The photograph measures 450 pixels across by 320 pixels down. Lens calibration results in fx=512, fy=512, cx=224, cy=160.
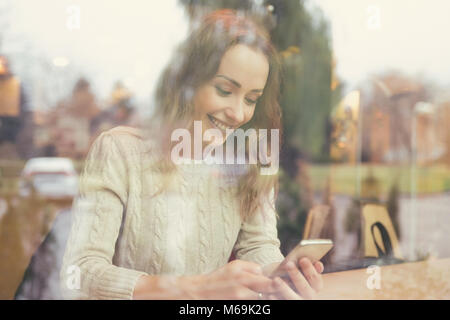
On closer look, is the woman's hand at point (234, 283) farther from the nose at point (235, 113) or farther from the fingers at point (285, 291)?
the nose at point (235, 113)

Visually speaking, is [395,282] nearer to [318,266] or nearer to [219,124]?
[318,266]

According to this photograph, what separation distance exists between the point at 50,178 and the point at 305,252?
1190mm

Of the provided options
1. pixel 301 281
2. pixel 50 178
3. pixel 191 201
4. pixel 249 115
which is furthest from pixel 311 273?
pixel 50 178

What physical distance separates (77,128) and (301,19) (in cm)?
116

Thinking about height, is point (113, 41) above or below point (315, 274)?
above

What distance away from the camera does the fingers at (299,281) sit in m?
2.32

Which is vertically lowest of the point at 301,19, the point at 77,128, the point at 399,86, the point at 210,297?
the point at 210,297

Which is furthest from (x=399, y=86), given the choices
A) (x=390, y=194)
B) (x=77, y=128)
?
(x=77, y=128)

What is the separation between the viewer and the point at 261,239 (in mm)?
2439

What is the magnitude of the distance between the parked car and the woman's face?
0.62 m

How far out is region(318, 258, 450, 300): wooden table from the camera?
8.33 ft

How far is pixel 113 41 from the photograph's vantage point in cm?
229

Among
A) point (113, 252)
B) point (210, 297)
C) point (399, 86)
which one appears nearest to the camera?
point (113, 252)

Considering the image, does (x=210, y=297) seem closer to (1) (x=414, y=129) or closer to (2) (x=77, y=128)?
(2) (x=77, y=128)
